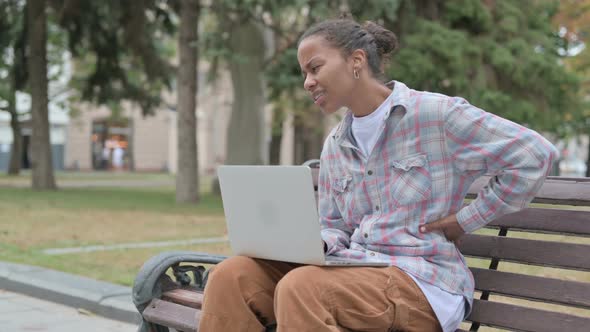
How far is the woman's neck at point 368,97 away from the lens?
3.04 m

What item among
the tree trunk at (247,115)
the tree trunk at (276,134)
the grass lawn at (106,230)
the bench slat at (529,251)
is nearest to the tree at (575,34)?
the tree trunk at (247,115)

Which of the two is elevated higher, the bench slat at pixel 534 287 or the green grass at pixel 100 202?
the bench slat at pixel 534 287

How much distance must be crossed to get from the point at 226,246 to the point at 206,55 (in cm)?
776

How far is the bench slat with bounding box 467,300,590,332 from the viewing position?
112 inches

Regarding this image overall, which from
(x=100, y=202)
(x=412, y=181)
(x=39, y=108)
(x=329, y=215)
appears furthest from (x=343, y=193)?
(x=39, y=108)

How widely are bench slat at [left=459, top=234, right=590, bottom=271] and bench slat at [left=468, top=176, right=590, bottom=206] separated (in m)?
0.16

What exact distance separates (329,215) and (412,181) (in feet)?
1.50

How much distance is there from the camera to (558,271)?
5.27 metres

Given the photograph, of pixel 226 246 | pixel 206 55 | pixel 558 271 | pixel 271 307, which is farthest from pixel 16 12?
pixel 271 307

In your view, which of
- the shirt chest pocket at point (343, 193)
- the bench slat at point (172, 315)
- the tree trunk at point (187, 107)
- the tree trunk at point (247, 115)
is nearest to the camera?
the shirt chest pocket at point (343, 193)

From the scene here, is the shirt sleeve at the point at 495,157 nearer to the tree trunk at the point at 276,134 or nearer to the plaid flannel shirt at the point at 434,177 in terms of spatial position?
the plaid flannel shirt at the point at 434,177

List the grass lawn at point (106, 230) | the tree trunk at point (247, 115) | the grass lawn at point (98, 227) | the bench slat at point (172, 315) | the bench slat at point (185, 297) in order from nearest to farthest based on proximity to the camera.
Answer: the bench slat at point (172, 315), the bench slat at point (185, 297), the grass lawn at point (106, 230), the grass lawn at point (98, 227), the tree trunk at point (247, 115)

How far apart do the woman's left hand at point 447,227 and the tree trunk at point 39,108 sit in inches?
762

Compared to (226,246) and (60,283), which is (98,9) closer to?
(226,246)
